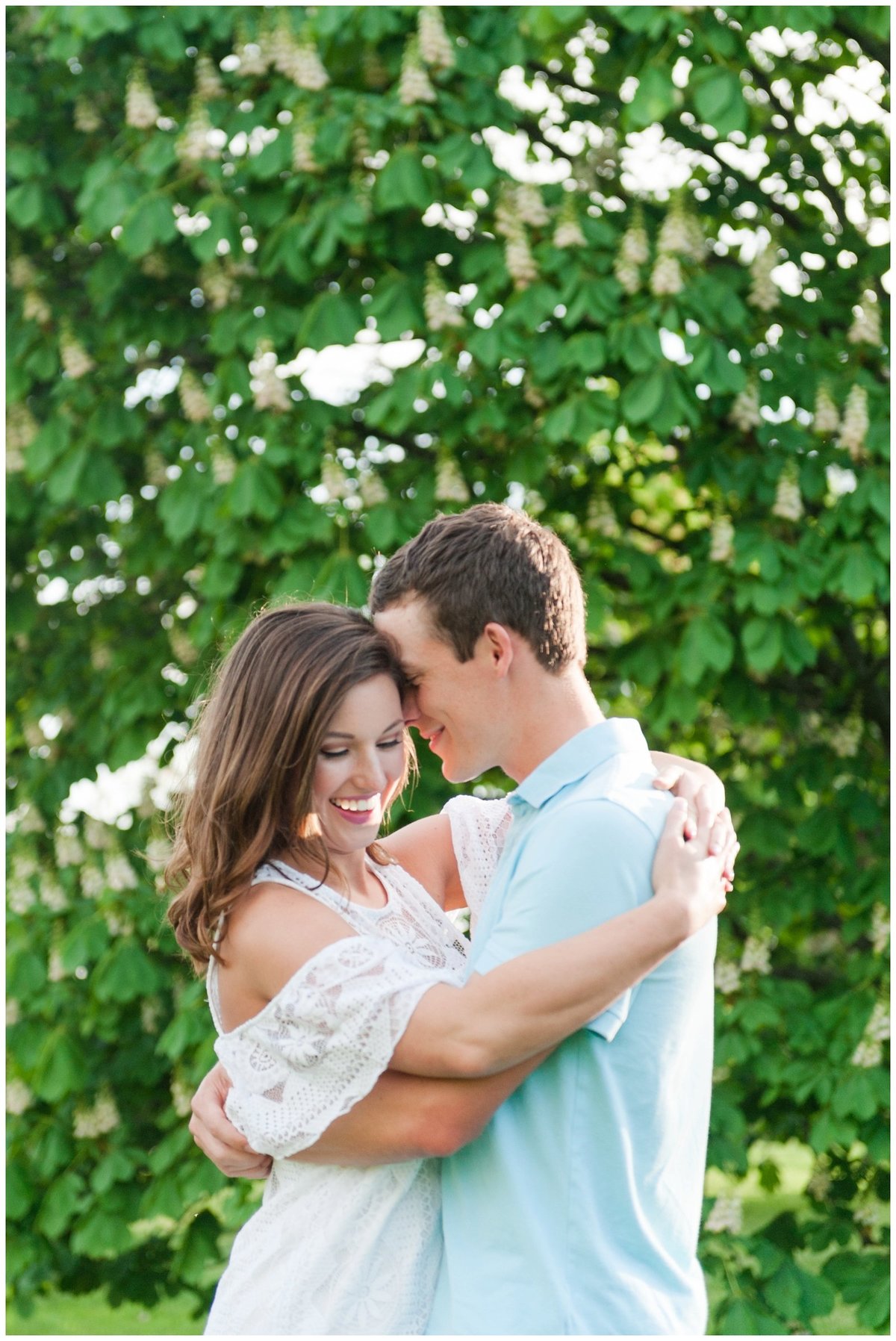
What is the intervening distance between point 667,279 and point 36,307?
2.04 meters

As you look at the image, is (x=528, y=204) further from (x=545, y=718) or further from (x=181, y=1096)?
(x=181, y=1096)

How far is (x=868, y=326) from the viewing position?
4141mm

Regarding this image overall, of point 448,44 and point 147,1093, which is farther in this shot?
point 147,1093

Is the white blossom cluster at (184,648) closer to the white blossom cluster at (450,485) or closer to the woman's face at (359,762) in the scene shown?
the white blossom cluster at (450,485)

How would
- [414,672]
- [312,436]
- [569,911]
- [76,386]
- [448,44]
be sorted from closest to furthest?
[569,911]
[414,672]
[448,44]
[312,436]
[76,386]

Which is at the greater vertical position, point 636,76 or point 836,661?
point 636,76

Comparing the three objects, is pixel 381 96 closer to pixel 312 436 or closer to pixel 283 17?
pixel 283 17

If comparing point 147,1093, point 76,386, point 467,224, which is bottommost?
point 147,1093

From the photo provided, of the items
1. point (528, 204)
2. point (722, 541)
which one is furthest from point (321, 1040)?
point (528, 204)

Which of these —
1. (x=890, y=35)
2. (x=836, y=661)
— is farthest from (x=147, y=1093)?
(x=890, y=35)

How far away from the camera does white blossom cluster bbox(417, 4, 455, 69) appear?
392 centimetres

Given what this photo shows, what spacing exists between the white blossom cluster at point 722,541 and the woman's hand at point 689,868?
2.28 m

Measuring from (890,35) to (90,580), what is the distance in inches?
119

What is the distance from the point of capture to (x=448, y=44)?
3.96 metres
